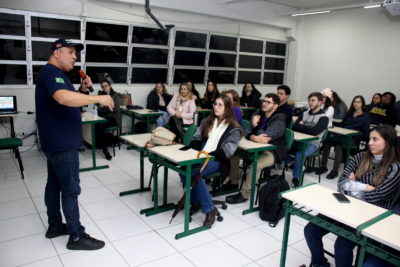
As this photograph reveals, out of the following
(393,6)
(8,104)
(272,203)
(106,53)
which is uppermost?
(393,6)

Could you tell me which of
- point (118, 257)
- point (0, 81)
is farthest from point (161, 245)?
point (0, 81)

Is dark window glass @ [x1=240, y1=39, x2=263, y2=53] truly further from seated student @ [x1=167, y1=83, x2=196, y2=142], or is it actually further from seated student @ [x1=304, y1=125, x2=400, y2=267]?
seated student @ [x1=304, y1=125, x2=400, y2=267]

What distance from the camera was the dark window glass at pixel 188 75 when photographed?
7605 millimetres

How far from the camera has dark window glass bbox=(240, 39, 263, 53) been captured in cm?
858

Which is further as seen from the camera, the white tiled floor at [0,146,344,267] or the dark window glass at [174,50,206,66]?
the dark window glass at [174,50,206,66]

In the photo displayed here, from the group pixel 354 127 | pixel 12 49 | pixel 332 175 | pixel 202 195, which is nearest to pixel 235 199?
pixel 202 195

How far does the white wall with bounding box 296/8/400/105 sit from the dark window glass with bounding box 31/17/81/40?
252 inches

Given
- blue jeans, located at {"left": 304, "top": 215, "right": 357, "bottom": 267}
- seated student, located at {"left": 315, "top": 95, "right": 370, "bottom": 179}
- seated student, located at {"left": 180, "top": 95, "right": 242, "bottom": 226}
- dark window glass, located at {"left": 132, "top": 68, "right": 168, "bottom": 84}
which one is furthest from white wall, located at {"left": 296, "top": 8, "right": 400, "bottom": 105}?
blue jeans, located at {"left": 304, "top": 215, "right": 357, "bottom": 267}

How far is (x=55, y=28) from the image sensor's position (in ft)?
19.6

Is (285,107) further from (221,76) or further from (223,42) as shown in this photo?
(223,42)

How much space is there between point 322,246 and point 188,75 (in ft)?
19.7

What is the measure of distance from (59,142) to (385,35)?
7956 millimetres

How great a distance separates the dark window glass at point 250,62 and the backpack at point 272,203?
18.9 feet

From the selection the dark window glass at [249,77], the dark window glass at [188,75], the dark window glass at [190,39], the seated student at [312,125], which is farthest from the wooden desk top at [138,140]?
the dark window glass at [249,77]
